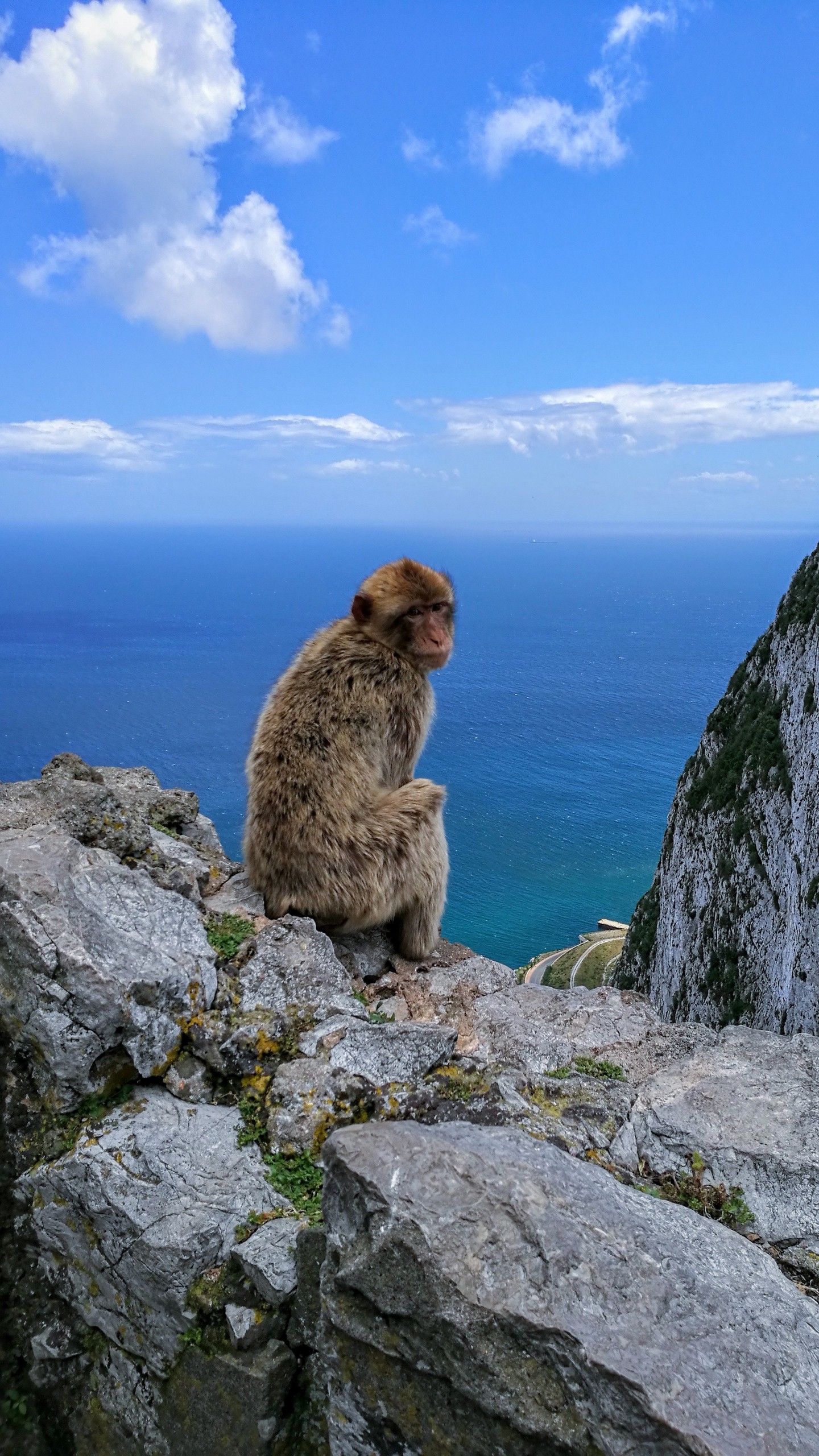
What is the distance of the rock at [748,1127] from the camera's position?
4.20 m

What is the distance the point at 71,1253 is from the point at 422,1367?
2220 mm

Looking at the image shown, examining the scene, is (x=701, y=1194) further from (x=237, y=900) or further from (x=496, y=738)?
(x=496, y=738)

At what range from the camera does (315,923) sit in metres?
6.44

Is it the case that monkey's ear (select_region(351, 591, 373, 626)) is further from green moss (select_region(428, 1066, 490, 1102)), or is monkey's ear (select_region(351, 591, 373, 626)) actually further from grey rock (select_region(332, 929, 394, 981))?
green moss (select_region(428, 1066, 490, 1102))

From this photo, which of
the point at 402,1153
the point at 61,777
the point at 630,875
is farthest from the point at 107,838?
the point at 630,875

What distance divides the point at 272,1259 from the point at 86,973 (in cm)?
178

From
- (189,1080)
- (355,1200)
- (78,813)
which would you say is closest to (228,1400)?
(355,1200)

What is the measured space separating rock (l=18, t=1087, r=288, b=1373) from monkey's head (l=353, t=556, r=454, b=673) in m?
3.68

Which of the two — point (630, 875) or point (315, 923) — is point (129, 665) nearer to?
point (630, 875)

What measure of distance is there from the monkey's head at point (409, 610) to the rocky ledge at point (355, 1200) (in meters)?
2.32

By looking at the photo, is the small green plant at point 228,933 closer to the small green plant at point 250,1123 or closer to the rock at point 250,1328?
the small green plant at point 250,1123

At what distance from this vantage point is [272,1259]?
3.96 m

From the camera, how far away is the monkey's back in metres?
6.25

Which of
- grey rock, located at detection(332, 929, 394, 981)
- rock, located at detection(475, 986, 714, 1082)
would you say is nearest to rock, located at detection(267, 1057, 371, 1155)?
rock, located at detection(475, 986, 714, 1082)
